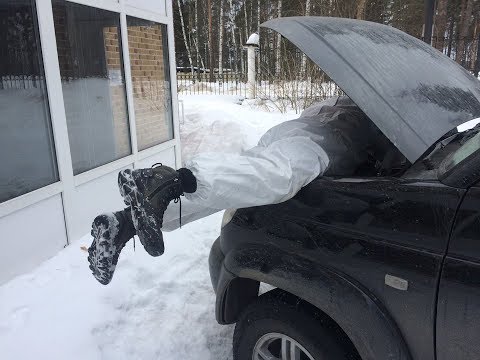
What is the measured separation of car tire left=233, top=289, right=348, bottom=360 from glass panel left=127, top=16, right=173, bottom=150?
380cm

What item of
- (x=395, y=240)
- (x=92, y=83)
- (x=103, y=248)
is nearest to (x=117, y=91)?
(x=92, y=83)

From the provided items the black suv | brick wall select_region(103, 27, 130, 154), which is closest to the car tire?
the black suv

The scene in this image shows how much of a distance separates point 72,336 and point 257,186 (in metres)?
1.73

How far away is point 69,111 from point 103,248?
2.45 metres

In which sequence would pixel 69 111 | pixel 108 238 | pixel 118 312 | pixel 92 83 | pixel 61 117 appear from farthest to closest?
pixel 92 83 → pixel 69 111 → pixel 61 117 → pixel 118 312 → pixel 108 238

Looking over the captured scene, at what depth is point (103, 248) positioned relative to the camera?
2.20 metres

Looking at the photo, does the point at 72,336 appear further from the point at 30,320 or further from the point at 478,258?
the point at 478,258

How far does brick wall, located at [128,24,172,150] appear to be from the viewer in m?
5.34

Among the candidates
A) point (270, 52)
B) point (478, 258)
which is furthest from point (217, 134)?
point (270, 52)

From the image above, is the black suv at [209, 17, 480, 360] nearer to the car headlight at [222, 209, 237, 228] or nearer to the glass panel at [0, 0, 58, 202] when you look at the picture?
the car headlight at [222, 209, 237, 228]

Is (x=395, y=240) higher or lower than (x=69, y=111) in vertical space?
lower

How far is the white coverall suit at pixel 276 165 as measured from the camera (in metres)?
1.86

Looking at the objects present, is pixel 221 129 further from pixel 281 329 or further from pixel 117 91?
pixel 281 329

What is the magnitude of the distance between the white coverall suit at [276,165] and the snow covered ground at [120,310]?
968 mm
